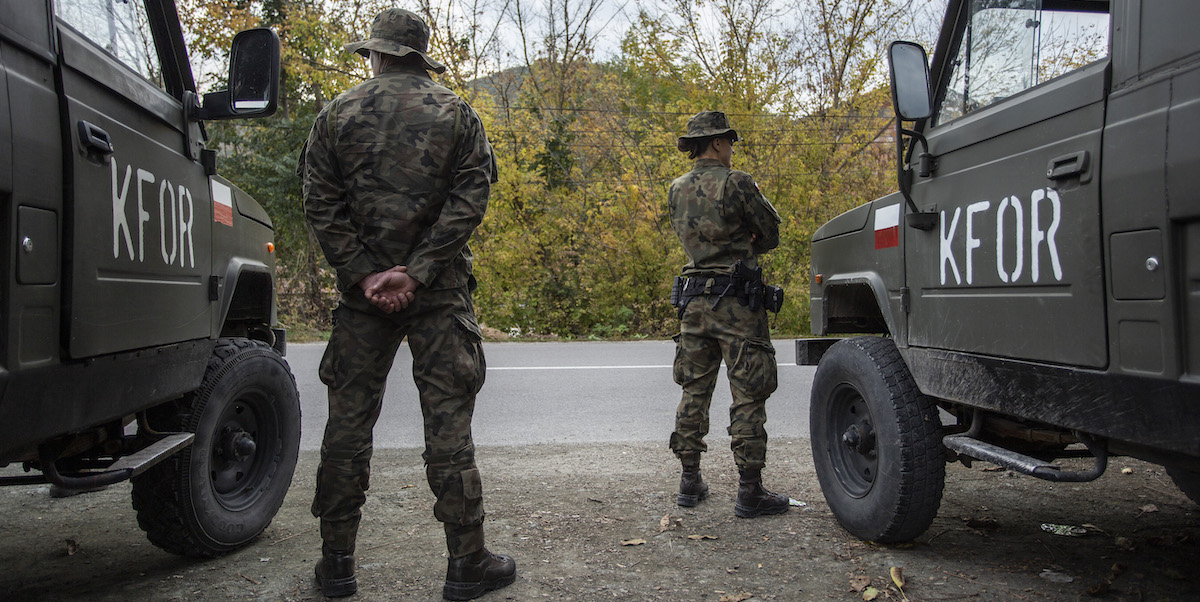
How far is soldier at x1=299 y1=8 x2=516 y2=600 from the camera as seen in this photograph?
2.95m

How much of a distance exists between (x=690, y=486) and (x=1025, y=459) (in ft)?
5.95

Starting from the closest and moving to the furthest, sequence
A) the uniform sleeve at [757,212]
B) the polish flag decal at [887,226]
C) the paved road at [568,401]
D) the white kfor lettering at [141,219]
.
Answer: the white kfor lettering at [141,219] → the polish flag decal at [887,226] → the uniform sleeve at [757,212] → the paved road at [568,401]

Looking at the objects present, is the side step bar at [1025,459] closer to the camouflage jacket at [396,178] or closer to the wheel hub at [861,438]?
the wheel hub at [861,438]

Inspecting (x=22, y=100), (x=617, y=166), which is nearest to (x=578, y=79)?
(x=617, y=166)

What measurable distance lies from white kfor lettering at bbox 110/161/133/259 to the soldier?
0.59m

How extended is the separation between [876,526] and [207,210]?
292 cm

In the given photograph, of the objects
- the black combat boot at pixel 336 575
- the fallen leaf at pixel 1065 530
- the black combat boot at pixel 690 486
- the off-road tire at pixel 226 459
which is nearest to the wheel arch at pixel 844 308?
the black combat boot at pixel 690 486

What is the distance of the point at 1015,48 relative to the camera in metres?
2.80

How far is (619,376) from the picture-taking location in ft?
28.7

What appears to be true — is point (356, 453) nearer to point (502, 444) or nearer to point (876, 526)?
point (876, 526)

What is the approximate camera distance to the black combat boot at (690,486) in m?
4.13

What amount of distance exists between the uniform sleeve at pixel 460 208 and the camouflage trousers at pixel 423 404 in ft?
0.44

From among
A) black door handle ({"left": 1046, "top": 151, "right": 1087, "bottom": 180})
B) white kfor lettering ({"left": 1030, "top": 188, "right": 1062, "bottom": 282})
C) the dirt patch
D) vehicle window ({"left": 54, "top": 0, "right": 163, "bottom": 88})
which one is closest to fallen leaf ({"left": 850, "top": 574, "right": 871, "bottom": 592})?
the dirt patch

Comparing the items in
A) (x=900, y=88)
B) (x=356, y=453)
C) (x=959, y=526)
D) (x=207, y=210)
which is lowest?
(x=959, y=526)
